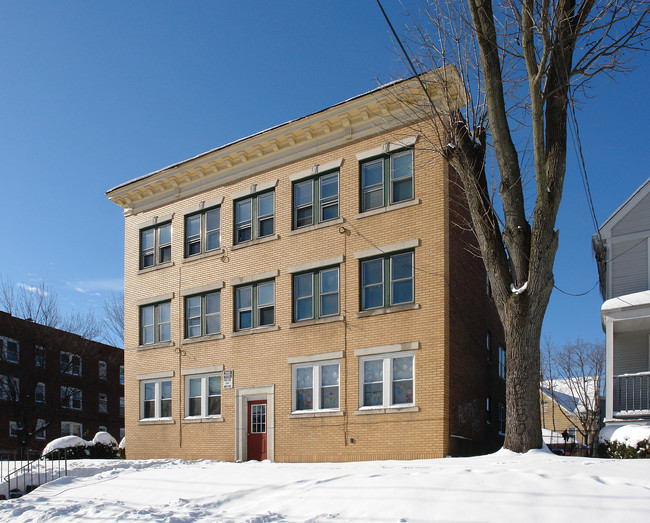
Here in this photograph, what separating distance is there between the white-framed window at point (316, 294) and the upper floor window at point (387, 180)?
7.70ft

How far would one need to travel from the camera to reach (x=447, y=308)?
1758 cm

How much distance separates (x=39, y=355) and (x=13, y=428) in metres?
4.49

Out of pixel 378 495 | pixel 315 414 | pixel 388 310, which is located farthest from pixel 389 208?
pixel 378 495

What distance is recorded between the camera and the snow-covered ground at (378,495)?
8.72 meters

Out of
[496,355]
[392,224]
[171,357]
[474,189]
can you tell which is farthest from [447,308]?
[171,357]

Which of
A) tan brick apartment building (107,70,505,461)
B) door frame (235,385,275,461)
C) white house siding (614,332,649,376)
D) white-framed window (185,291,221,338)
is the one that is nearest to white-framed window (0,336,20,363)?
tan brick apartment building (107,70,505,461)

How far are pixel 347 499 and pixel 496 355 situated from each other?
14358 mm

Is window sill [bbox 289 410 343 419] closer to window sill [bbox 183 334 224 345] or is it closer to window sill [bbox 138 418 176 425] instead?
window sill [bbox 183 334 224 345]

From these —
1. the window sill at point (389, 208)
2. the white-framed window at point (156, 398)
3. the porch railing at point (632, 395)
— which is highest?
the window sill at point (389, 208)

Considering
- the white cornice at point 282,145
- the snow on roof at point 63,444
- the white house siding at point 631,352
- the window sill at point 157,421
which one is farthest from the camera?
the snow on roof at point 63,444

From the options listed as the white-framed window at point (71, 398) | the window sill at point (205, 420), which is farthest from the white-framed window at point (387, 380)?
the white-framed window at point (71, 398)

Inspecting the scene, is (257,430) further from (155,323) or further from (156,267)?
(156,267)

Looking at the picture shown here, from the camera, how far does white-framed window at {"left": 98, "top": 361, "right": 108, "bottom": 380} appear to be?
157 ft

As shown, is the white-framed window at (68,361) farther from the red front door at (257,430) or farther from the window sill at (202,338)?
the red front door at (257,430)
